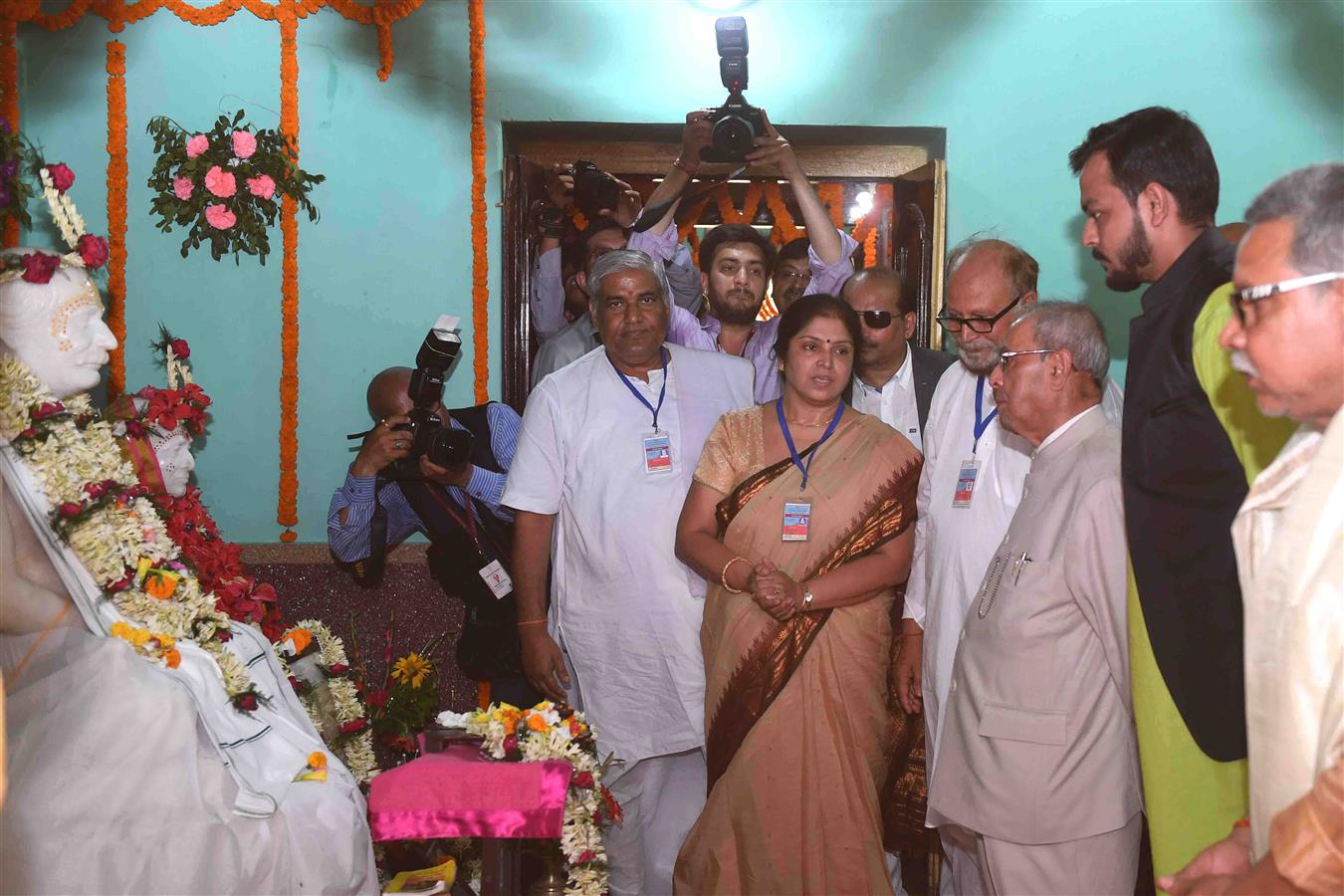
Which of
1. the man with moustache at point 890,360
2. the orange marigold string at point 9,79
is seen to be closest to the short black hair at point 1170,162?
the man with moustache at point 890,360

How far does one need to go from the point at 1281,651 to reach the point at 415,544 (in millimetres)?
3374

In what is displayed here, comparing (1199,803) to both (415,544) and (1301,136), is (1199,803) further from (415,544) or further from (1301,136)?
(1301,136)

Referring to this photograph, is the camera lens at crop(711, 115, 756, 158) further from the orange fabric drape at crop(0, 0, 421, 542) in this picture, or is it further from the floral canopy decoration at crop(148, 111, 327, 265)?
the floral canopy decoration at crop(148, 111, 327, 265)

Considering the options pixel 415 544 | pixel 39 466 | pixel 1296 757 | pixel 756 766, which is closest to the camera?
pixel 1296 757

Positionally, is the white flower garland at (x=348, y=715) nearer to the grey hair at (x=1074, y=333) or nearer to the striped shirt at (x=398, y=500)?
the striped shirt at (x=398, y=500)

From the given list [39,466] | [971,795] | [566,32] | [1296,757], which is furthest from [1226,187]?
[39,466]

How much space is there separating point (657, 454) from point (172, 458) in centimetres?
142

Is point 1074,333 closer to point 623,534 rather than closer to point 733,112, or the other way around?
point 623,534

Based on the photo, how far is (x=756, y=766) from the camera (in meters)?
3.38

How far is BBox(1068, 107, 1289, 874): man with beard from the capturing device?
2309 millimetres

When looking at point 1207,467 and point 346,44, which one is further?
point 346,44

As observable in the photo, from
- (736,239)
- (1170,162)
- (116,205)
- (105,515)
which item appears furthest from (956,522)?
(116,205)

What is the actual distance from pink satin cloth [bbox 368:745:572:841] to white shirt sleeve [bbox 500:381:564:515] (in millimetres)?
1068

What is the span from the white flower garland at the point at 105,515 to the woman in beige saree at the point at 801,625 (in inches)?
50.5
